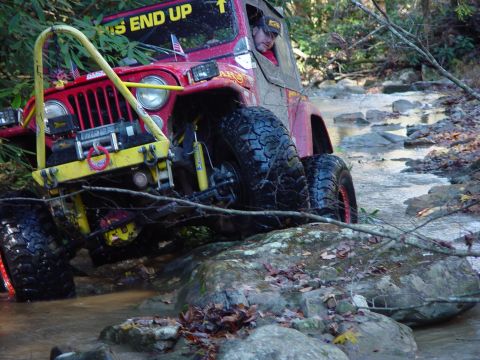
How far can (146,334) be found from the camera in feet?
10.9

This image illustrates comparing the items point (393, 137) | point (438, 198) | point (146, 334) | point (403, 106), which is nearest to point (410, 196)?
point (438, 198)

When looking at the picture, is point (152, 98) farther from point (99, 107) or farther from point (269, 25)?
point (269, 25)

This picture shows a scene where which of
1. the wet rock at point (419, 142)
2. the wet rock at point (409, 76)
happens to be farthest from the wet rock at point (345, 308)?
the wet rock at point (409, 76)

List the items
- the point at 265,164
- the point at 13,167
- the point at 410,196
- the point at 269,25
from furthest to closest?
1. the point at 410,196
2. the point at 13,167
3. the point at 269,25
4. the point at 265,164

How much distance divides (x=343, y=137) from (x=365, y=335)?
1075cm

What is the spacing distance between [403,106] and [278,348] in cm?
1543

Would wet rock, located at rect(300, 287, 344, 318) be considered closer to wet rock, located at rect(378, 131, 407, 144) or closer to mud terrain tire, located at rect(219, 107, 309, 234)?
mud terrain tire, located at rect(219, 107, 309, 234)

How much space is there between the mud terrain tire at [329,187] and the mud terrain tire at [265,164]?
424 millimetres

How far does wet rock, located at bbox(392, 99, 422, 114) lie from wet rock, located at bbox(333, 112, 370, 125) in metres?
1.26

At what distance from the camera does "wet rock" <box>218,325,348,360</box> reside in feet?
9.46

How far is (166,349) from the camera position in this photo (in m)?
3.28

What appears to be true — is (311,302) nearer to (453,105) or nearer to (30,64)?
(30,64)

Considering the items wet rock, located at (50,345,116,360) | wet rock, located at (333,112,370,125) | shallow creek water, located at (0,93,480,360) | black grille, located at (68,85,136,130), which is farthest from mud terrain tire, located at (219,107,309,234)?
wet rock, located at (333,112,370,125)

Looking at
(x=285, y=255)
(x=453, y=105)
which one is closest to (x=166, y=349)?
(x=285, y=255)
